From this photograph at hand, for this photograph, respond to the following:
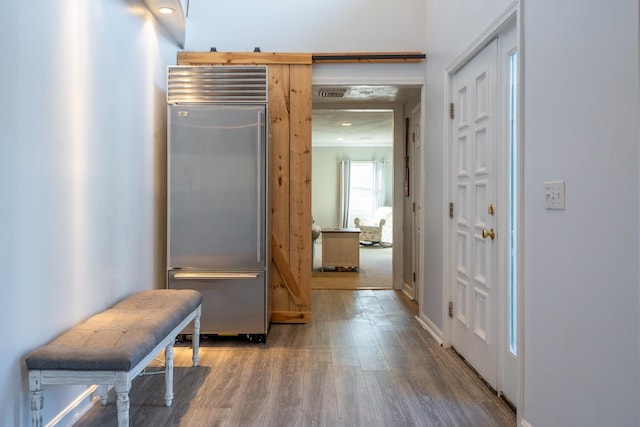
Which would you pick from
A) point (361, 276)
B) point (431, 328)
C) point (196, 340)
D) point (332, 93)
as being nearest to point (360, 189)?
point (361, 276)

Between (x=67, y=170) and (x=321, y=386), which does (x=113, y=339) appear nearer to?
(x=67, y=170)

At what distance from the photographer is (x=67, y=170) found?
190cm

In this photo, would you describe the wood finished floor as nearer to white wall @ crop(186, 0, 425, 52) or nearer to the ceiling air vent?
the ceiling air vent

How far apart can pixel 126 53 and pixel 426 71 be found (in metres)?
2.40

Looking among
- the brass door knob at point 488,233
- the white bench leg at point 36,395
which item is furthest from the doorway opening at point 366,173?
the white bench leg at point 36,395

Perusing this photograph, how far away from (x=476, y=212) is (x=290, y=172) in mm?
1622

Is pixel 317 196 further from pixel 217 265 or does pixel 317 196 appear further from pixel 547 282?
pixel 547 282

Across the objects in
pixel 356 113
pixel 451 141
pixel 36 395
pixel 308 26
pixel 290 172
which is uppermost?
pixel 308 26

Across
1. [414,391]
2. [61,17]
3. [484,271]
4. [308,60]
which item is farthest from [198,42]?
[414,391]

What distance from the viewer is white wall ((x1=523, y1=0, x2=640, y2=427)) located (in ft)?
4.10

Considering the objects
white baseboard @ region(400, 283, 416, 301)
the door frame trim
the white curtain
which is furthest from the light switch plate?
the white curtain

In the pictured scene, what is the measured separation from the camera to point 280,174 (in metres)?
3.62

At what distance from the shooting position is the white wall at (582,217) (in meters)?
1.25

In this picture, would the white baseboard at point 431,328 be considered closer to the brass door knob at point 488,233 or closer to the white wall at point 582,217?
the brass door knob at point 488,233
